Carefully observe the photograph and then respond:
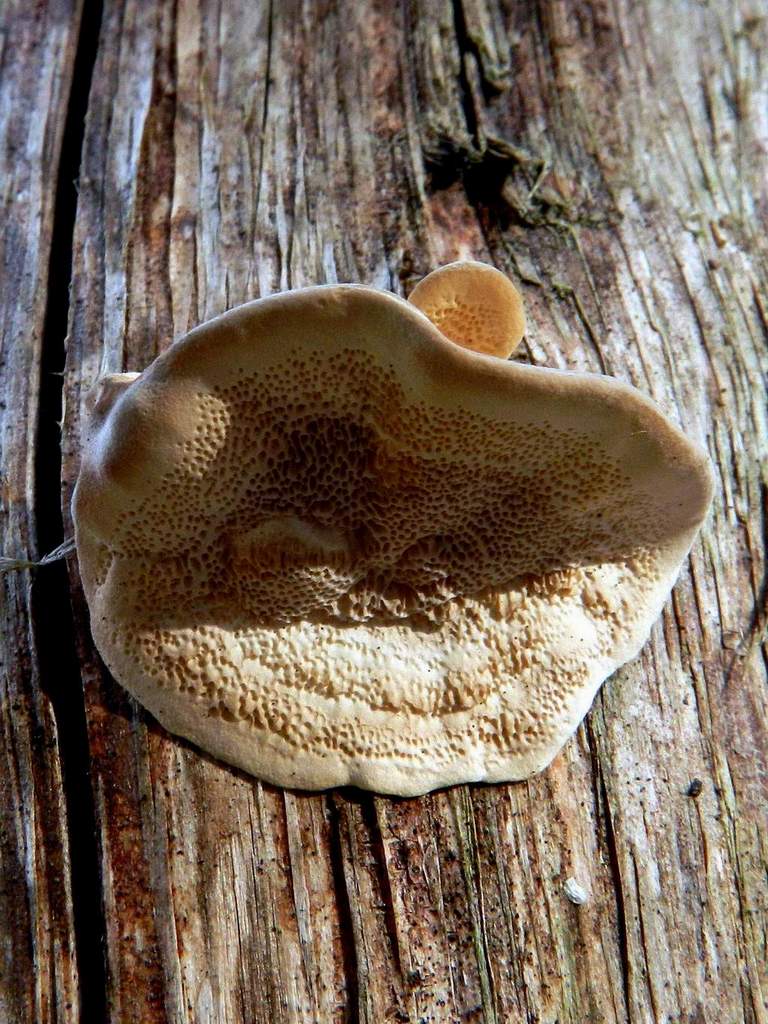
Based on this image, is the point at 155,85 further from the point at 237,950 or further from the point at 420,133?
the point at 237,950

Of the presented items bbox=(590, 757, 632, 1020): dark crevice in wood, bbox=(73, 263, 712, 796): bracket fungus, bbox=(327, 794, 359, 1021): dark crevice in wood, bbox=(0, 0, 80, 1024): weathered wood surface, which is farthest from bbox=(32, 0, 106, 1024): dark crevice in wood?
bbox=(590, 757, 632, 1020): dark crevice in wood

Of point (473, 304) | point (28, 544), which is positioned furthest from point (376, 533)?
point (28, 544)

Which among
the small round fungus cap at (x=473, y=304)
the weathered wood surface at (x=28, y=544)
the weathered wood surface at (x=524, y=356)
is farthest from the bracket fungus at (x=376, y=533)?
the weathered wood surface at (x=28, y=544)

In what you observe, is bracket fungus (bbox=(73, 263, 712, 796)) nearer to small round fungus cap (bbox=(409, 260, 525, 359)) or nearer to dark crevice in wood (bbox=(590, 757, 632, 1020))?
small round fungus cap (bbox=(409, 260, 525, 359))

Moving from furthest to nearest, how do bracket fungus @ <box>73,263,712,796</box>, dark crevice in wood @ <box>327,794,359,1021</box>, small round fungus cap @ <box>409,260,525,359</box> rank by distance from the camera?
small round fungus cap @ <box>409,260,525,359</box>, dark crevice in wood @ <box>327,794,359,1021</box>, bracket fungus @ <box>73,263,712,796</box>

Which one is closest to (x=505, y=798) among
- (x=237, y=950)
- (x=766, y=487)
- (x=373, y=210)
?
(x=237, y=950)

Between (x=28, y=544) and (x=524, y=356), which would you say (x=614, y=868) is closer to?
(x=524, y=356)

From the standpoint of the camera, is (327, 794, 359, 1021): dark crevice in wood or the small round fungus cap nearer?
(327, 794, 359, 1021): dark crevice in wood
